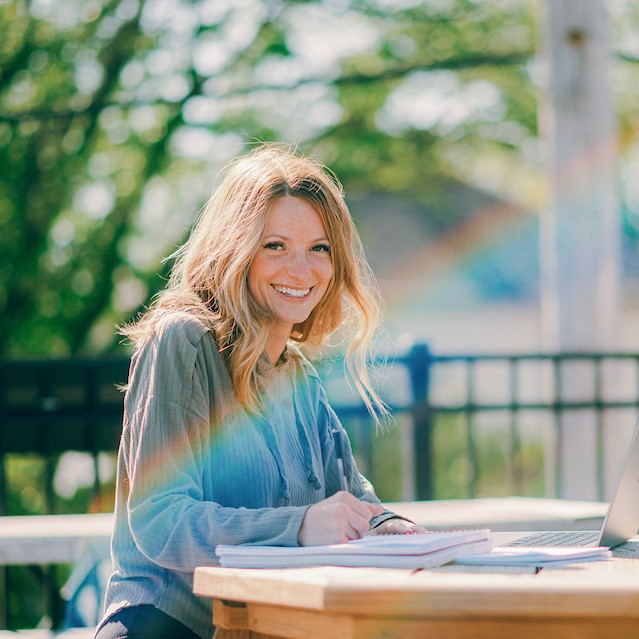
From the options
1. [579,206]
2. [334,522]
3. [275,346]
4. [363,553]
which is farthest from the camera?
[579,206]

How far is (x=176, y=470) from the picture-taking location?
1902mm

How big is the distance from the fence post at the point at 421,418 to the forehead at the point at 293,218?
10.4 ft

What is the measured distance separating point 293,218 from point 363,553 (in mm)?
822

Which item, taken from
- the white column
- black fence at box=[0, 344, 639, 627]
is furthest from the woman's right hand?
the white column

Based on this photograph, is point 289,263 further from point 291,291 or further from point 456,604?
point 456,604

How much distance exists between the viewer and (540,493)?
13312 mm

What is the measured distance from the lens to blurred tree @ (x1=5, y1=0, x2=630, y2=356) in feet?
31.0

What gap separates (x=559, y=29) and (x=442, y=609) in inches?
196

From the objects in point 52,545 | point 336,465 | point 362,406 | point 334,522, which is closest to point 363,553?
point 334,522

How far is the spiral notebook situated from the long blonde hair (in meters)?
0.43

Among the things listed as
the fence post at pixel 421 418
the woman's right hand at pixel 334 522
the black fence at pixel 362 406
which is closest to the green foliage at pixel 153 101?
the black fence at pixel 362 406

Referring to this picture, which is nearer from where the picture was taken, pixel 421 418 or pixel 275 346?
pixel 275 346

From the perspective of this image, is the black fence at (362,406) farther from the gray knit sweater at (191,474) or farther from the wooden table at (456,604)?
the wooden table at (456,604)

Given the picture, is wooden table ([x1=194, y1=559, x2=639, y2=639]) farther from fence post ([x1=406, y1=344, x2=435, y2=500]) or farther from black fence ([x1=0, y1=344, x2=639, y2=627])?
fence post ([x1=406, y1=344, x2=435, y2=500])
